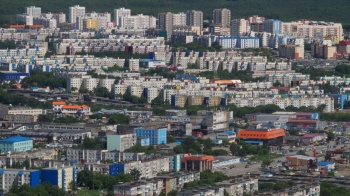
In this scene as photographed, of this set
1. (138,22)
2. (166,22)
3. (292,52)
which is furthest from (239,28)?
(292,52)

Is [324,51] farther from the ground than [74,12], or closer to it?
closer to it

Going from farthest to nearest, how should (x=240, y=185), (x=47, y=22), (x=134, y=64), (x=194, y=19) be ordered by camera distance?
(x=47, y=22), (x=194, y=19), (x=134, y=64), (x=240, y=185)

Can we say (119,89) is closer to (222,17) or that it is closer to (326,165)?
(326,165)

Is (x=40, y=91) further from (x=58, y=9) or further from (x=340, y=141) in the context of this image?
(x=58, y=9)

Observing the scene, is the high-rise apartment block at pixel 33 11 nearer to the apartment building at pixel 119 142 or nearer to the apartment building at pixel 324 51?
the apartment building at pixel 324 51

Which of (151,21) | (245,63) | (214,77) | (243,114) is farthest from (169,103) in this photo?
(151,21)

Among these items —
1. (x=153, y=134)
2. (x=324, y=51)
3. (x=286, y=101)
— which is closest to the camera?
(x=153, y=134)

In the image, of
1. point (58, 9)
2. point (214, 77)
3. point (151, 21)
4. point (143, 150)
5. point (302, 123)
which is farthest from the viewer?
point (58, 9)

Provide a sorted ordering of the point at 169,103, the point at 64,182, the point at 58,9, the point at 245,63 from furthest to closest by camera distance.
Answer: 1. the point at 58,9
2. the point at 245,63
3. the point at 169,103
4. the point at 64,182
